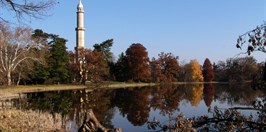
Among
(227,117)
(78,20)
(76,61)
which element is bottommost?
(227,117)

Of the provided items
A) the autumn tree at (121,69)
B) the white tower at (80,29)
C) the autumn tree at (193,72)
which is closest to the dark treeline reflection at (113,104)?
the autumn tree at (121,69)

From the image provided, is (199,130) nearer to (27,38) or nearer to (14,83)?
(27,38)

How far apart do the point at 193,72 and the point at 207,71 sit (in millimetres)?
5097

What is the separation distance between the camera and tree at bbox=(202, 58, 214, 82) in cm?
8104

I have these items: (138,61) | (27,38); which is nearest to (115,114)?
(27,38)

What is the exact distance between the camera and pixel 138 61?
212ft

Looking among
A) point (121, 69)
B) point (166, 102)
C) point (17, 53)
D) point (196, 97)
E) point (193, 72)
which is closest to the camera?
point (166, 102)

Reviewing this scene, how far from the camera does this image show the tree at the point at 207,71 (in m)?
81.0

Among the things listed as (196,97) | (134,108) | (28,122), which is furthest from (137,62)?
(28,122)

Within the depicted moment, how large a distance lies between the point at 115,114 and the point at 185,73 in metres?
59.2

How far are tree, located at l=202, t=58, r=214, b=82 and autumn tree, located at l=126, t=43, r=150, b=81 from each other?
1998cm

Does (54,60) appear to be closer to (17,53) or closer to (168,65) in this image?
(17,53)

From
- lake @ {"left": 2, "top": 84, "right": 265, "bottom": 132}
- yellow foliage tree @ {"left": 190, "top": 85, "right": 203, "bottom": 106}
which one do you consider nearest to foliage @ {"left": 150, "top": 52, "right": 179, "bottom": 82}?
yellow foliage tree @ {"left": 190, "top": 85, "right": 203, "bottom": 106}

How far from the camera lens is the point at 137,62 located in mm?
64750
